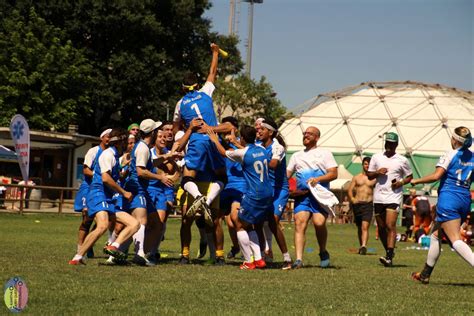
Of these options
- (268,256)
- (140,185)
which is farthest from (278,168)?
(140,185)

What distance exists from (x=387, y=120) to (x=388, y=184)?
220ft

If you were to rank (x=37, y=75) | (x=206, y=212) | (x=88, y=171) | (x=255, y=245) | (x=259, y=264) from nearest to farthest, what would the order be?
(x=206, y=212) < (x=259, y=264) < (x=255, y=245) < (x=88, y=171) < (x=37, y=75)

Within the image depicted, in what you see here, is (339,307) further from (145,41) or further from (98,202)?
(145,41)

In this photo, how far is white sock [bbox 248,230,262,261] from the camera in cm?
1525

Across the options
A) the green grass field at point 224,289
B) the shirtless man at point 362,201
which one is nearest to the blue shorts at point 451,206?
the green grass field at point 224,289

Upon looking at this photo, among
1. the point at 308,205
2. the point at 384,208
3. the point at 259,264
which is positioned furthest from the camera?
the point at 384,208

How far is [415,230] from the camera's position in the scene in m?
35.8

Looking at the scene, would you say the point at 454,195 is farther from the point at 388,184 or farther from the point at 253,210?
the point at 388,184

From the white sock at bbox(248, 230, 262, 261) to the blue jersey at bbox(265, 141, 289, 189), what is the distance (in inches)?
39.8

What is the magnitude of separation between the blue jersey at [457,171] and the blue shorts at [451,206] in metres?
0.08

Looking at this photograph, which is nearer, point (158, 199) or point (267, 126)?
point (267, 126)

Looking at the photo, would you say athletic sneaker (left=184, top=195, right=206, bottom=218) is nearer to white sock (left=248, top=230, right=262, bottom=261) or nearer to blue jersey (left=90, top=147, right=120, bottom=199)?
white sock (left=248, top=230, right=262, bottom=261)

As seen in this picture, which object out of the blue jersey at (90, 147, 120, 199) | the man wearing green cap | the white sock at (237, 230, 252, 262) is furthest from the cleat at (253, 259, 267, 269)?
the man wearing green cap

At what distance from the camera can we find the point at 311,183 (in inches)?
625
